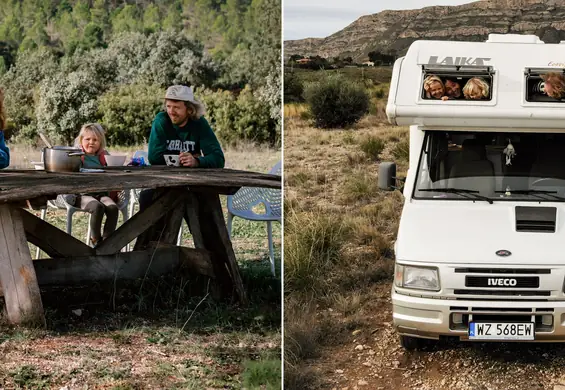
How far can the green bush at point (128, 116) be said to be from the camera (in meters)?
19.8

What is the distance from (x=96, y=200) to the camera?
A: 6695 millimetres

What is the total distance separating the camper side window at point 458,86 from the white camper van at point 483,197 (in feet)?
0.04

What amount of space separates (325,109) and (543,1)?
34.9 ft

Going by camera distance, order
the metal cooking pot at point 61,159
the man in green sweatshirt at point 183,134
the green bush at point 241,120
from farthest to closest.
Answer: the green bush at point 241,120, the man in green sweatshirt at point 183,134, the metal cooking pot at point 61,159

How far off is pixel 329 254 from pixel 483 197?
2655mm

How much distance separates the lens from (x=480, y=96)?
17.7ft

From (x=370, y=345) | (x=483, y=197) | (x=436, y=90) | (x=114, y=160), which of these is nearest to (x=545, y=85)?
(x=436, y=90)

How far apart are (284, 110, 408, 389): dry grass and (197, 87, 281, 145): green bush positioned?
5131 mm

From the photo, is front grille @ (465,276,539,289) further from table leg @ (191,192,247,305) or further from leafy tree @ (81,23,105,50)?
leafy tree @ (81,23,105,50)

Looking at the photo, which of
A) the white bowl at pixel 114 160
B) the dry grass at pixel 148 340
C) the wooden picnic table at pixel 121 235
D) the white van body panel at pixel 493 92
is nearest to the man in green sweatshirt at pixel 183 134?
the wooden picnic table at pixel 121 235

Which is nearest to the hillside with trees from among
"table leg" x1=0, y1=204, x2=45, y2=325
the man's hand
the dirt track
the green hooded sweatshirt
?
the green hooded sweatshirt

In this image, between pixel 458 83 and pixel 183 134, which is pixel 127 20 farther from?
pixel 458 83

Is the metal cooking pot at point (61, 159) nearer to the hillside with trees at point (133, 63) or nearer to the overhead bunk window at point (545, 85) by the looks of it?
the overhead bunk window at point (545, 85)

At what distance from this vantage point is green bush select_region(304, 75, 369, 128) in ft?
53.5
